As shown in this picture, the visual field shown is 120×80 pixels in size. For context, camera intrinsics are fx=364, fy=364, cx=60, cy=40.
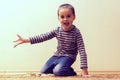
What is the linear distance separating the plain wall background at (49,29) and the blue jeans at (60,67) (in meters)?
0.27

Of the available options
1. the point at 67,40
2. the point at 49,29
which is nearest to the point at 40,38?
the point at 67,40

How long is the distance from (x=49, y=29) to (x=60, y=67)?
1.26ft

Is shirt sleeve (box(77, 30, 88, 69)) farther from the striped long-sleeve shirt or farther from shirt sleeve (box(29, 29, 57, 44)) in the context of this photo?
shirt sleeve (box(29, 29, 57, 44))

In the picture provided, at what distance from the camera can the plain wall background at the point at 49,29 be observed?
1789 millimetres

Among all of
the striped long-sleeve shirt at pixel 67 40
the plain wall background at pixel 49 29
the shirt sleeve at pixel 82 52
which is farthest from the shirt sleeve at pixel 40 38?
the plain wall background at pixel 49 29

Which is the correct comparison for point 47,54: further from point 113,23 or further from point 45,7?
point 113,23

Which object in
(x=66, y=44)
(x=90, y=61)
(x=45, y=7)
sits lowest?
(x=90, y=61)

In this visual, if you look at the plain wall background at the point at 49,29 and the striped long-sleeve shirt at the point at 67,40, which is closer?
the striped long-sleeve shirt at the point at 67,40

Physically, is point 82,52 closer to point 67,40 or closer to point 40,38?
point 67,40

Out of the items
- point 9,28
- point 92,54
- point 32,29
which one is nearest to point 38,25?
point 32,29

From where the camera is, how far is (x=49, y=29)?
5.91 feet

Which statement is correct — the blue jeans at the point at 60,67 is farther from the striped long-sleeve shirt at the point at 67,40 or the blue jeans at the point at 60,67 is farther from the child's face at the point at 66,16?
the child's face at the point at 66,16

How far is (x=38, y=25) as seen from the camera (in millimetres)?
1815

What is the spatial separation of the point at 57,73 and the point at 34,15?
18.2 inches
